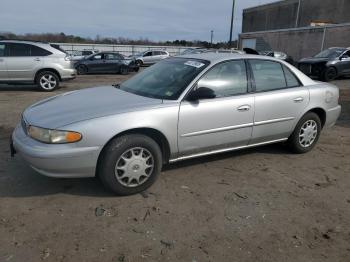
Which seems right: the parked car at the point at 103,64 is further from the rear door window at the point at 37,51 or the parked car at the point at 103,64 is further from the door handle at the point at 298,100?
the door handle at the point at 298,100

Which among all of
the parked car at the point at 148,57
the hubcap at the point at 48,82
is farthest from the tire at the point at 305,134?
the parked car at the point at 148,57

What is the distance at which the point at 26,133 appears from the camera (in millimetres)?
3779

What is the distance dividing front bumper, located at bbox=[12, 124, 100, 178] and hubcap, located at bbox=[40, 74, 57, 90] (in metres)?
8.51

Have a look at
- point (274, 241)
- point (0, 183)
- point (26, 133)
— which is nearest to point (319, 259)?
point (274, 241)

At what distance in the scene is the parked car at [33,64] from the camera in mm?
10953

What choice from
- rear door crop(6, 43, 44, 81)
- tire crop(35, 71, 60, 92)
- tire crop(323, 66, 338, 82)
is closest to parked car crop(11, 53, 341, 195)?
rear door crop(6, 43, 44, 81)

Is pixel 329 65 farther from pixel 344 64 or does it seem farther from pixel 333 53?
pixel 333 53

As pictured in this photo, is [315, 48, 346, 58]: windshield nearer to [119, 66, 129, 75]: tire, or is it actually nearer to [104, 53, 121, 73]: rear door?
[119, 66, 129, 75]: tire

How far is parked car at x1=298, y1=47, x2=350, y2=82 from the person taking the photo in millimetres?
15820

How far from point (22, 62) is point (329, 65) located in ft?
41.6

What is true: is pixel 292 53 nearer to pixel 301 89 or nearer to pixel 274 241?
pixel 301 89

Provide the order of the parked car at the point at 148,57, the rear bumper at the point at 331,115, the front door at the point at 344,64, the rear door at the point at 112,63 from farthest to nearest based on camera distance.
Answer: the parked car at the point at 148,57
the rear door at the point at 112,63
the front door at the point at 344,64
the rear bumper at the point at 331,115

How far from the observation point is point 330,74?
16.0m

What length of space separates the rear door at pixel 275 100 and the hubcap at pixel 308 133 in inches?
9.9
